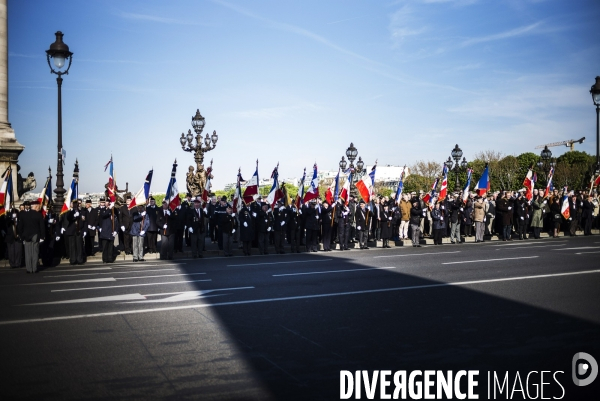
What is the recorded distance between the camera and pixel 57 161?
64.6ft

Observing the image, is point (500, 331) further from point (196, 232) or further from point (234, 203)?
point (234, 203)

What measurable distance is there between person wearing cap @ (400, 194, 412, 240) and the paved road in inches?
448

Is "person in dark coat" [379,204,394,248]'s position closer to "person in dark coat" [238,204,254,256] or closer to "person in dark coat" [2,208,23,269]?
"person in dark coat" [238,204,254,256]

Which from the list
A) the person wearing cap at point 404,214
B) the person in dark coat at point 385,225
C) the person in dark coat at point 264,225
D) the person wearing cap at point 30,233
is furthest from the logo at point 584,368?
the person wearing cap at point 404,214

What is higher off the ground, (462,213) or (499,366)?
(462,213)

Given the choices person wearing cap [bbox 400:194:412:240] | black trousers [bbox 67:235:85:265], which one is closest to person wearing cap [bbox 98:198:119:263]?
black trousers [bbox 67:235:85:265]

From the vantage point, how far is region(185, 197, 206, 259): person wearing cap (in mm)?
20438

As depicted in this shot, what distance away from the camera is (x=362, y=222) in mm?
23828

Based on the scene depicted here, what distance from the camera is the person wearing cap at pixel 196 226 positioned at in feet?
67.1

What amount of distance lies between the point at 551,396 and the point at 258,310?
5.04m

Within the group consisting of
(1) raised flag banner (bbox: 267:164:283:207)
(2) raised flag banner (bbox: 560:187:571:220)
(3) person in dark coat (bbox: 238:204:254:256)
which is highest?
(1) raised flag banner (bbox: 267:164:283:207)

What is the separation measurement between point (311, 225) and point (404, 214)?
5.28m

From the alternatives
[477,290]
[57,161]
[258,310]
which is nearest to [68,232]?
[57,161]

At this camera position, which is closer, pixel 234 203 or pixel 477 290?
pixel 477 290
